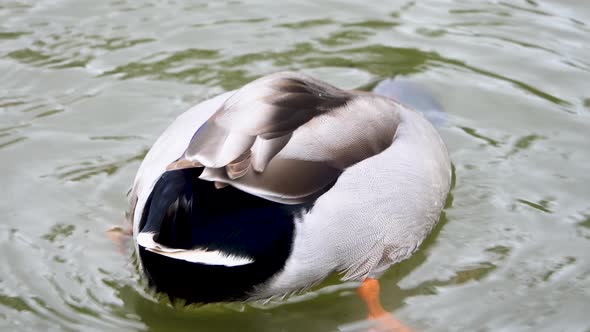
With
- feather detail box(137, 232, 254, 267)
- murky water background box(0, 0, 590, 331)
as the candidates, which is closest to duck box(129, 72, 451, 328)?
feather detail box(137, 232, 254, 267)

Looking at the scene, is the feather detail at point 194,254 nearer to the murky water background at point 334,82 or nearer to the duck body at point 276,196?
the duck body at point 276,196

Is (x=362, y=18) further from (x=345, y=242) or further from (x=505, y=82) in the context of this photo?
(x=345, y=242)

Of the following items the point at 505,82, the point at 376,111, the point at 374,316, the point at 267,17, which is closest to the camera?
the point at 374,316

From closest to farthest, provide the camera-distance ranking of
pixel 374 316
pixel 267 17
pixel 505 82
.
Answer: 1. pixel 374 316
2. pixel 505 82
3. pixel 267 17

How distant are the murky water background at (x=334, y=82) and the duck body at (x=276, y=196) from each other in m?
0.27

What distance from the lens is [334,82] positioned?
242 inches

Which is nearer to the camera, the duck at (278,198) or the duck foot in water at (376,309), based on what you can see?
the duck at (278,198)

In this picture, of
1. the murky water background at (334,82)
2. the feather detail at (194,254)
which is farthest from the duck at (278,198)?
the murky water background at (334,82)

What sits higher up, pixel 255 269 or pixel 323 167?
pixel 323 167

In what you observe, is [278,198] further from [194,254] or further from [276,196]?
[194,254]

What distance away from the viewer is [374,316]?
4.27 meters

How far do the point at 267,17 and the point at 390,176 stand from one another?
266 centimetres

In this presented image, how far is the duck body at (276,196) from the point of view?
12.6ft

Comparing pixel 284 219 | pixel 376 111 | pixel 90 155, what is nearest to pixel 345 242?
pixel 284 219
